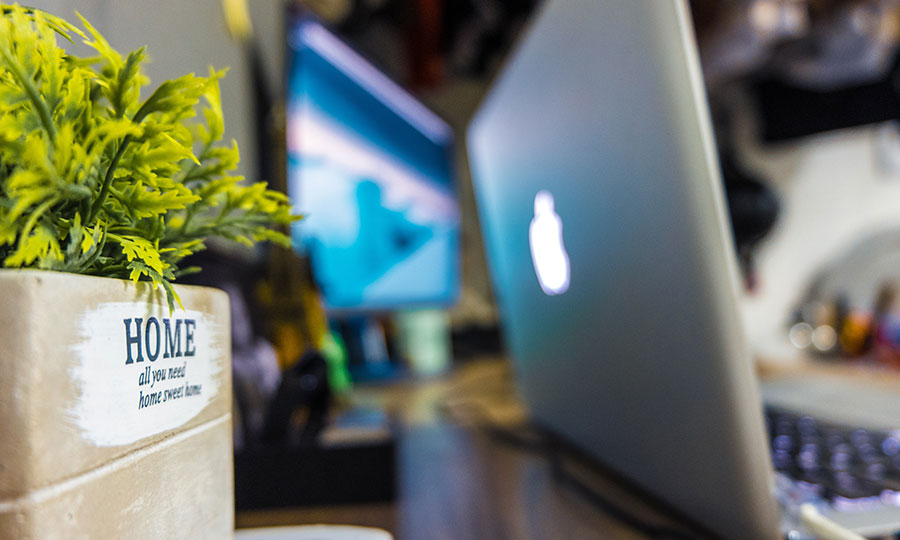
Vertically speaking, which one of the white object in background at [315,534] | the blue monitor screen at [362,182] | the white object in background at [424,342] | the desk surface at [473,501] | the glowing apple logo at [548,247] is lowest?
the desk surface at [473,501]

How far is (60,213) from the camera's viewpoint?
0.17 m

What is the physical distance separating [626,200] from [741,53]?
106 cm

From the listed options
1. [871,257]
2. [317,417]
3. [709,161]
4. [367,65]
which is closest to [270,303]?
[317,417]

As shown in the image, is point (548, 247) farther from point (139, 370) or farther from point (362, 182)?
point (362, 182)

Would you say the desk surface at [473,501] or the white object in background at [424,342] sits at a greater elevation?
the white object in background at [424,342]

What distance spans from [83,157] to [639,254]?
0.27m

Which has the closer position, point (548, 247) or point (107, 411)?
point (107, 411)

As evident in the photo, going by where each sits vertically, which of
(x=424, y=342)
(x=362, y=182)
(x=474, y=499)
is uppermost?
(x=362, y=182)

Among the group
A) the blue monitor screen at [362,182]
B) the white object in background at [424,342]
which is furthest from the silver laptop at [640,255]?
the white object in background at [424,342]

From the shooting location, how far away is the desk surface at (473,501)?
371mm

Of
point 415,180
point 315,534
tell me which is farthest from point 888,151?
point 315,534

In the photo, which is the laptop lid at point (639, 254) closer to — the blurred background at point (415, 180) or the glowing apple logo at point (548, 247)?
the glowing apple logo at point (548, 247)

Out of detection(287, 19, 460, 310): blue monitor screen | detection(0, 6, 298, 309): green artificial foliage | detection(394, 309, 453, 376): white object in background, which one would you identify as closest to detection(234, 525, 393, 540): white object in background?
detection(0, 6, 298, 309): green artificial foliage

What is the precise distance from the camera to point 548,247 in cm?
47
